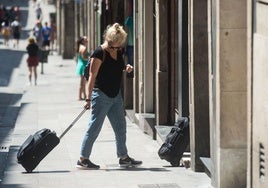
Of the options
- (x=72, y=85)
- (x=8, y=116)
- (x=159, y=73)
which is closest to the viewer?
(x=159, y=73)

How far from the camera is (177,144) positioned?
1417 centimetres

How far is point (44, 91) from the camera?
31062 mm

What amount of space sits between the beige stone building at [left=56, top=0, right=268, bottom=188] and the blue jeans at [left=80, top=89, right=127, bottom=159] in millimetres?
874

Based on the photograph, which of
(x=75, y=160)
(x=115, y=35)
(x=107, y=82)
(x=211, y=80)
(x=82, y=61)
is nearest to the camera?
(x=211, y=80)

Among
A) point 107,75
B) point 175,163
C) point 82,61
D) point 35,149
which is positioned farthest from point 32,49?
point 107,75

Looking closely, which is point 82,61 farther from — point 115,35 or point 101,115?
point 115,35

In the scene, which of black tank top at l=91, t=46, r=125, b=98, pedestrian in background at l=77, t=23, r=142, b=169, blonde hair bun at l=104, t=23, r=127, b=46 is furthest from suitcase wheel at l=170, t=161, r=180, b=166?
blonde hair bun at l=104, t=23, r=127, b=46

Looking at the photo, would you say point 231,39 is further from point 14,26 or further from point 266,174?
point 14,26

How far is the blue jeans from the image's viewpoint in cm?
1366

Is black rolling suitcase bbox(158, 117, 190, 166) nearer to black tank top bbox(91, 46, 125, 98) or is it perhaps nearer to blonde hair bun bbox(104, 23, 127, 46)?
black tank top bbox(91, 46, 125, 98)

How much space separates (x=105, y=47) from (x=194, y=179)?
1936 millimetres

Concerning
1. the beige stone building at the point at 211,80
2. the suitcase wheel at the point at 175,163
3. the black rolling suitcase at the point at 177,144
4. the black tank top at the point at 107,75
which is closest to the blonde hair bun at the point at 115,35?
the black tank top at the point at 107,75

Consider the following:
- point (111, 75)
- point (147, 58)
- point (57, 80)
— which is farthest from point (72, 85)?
point (111, 75)

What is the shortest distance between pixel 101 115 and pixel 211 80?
1.90 meters
